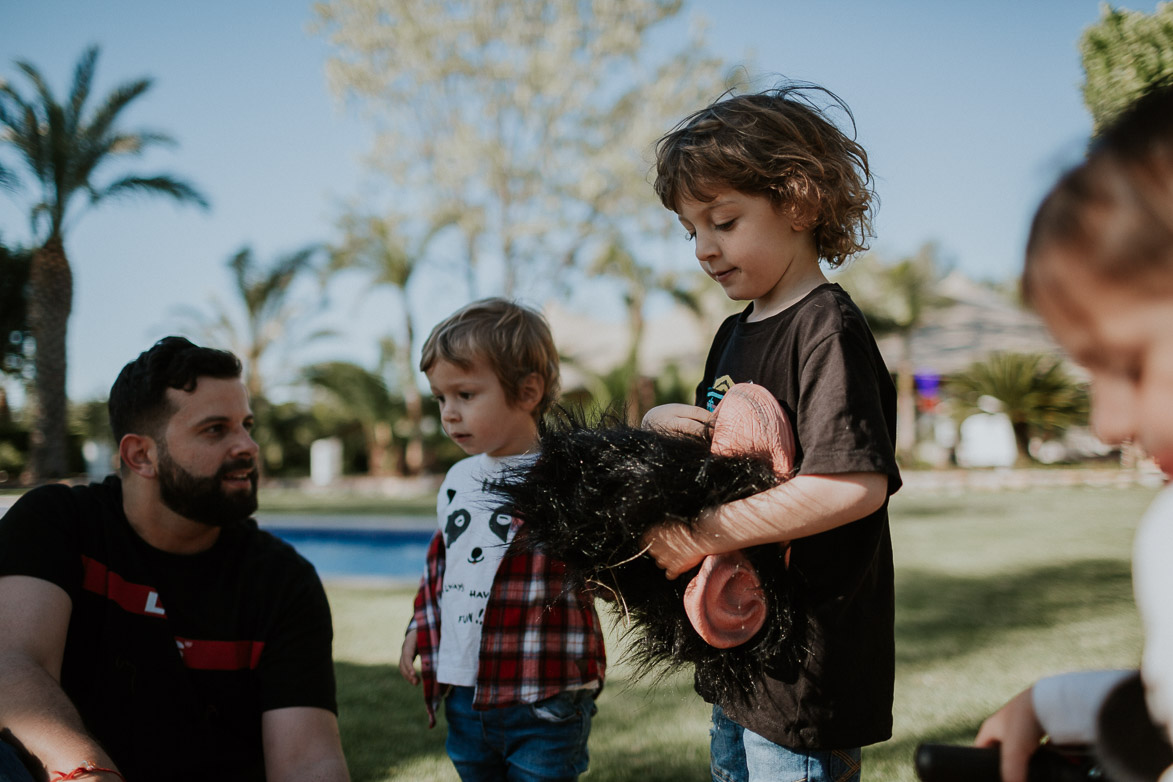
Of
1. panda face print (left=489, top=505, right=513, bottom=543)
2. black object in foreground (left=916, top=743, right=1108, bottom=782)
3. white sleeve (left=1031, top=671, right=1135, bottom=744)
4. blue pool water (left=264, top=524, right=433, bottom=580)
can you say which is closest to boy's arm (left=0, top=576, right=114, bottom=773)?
panda face print (left=489, top=505, right=513, bottom=543)

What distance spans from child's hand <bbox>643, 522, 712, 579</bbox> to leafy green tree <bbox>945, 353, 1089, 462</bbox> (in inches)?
762

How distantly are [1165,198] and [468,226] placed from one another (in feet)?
75.6

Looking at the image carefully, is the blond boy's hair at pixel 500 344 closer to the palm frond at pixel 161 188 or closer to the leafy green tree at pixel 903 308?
the palm frond at pixel 161 188

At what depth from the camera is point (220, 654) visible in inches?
93.3

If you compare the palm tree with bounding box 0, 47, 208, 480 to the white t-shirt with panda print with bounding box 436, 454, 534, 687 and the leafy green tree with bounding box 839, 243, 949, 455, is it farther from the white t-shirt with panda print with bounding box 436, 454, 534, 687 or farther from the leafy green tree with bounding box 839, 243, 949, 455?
the leafy green tree with bounding box 839, 243, 949, 455

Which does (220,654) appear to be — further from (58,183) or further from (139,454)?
(58,183)

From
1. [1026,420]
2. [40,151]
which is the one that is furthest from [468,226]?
[1026,420]

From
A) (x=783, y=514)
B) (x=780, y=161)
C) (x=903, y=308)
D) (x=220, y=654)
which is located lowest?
(x=220, y=654)

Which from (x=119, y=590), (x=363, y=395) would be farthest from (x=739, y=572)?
(x=363, y=395)

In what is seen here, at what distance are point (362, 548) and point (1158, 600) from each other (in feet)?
36.7

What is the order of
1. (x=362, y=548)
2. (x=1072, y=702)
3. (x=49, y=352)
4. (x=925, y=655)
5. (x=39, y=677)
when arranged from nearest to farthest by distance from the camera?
(x=1072, y=702) < (x=39, y=677) < (x=925, y=655) < (x=362, y=548) < (x=49, y=352)

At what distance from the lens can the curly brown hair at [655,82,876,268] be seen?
158 cm

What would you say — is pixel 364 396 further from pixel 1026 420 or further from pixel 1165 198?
pixel 1165 198

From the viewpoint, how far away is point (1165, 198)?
76cm
